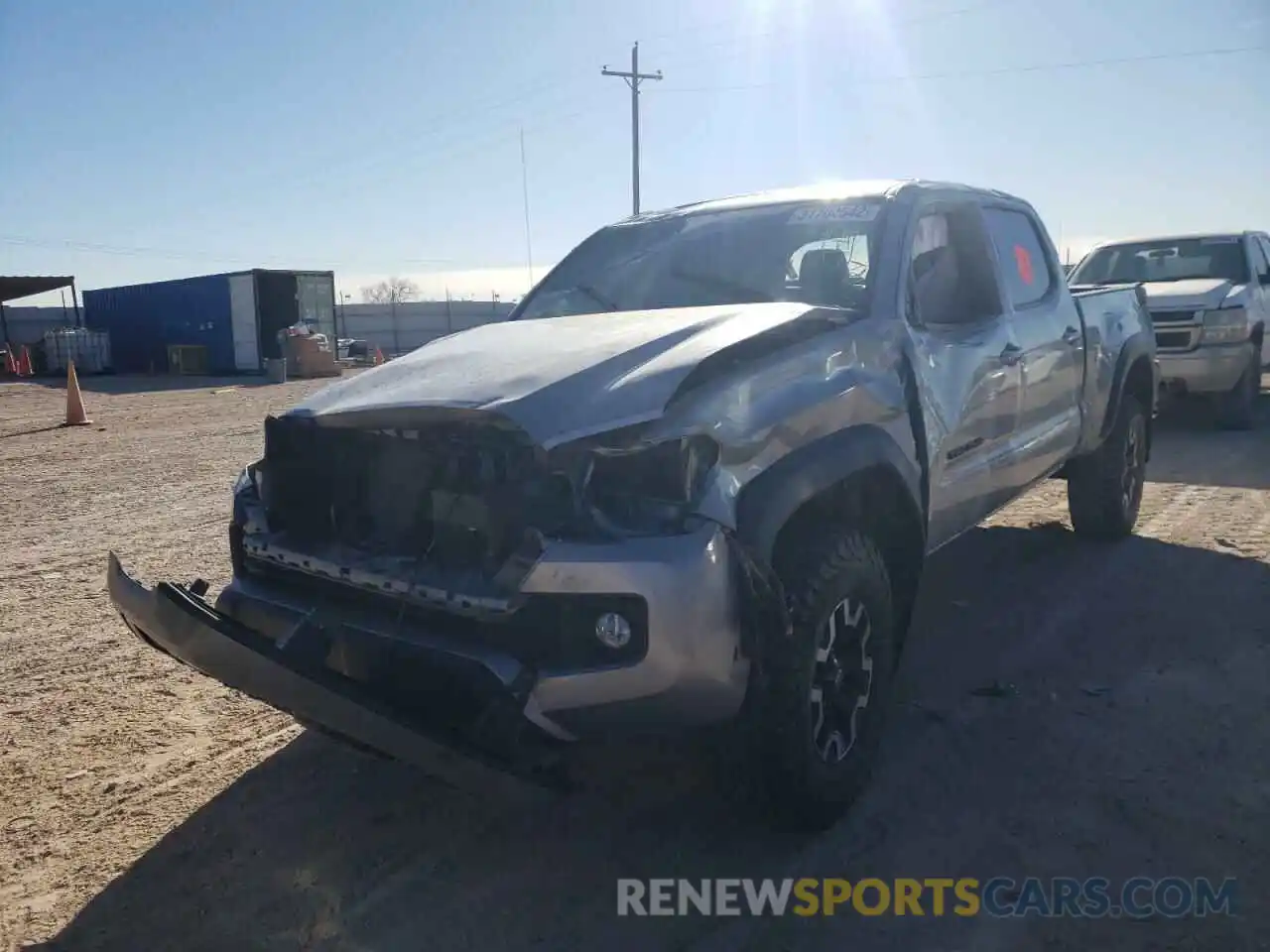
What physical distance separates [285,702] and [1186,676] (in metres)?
3.51

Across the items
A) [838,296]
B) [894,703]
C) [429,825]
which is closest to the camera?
[429,825]

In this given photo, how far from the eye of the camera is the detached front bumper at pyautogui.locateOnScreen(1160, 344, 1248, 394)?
10.0 metres

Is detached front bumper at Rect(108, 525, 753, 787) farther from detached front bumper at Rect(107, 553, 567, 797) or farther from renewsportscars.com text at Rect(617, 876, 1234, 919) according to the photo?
renewsportscars.com text at Rect(617, 876, 1234, 919)

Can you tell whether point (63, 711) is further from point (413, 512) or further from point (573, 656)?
point (573, 656)

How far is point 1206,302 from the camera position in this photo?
10086mm

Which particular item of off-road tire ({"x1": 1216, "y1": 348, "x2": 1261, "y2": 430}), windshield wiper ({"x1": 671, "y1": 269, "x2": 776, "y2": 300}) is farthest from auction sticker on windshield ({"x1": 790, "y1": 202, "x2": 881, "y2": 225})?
off-road tire ({"x1": 1216, "y1": 348, "x2": 1261, "y2": 430})

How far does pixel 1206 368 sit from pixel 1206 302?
25.5 inches

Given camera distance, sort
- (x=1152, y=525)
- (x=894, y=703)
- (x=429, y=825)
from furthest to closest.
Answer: (x=1152, y=525), (x=894, y=703), (x=429, y=825)

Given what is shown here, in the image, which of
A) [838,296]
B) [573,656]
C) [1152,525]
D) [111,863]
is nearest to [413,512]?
[573,656]

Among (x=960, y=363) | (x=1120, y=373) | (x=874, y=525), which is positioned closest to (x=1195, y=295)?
(x=1120, y=373)

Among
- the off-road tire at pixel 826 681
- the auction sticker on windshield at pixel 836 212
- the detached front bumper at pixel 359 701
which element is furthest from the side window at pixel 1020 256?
the detached front bumper at pixel 359 701

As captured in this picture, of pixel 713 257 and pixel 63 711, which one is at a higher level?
pixel 713 257

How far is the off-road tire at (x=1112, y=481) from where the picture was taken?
5.96 m

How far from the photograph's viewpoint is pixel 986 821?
309 centimetres
